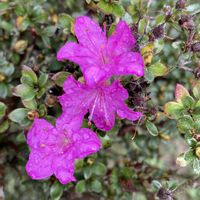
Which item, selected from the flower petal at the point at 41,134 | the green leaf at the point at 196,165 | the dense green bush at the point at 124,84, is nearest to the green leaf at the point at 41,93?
the dense green bush at the point at 124,84

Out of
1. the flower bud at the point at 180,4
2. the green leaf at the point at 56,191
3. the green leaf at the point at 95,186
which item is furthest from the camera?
the green leaf at the point at 95,186

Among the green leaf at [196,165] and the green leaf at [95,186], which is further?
the green leaf at [95,186]

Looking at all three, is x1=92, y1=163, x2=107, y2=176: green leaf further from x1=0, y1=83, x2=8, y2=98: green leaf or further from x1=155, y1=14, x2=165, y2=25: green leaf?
x1=155, y1=14, x2=165, y2=25: green leaf

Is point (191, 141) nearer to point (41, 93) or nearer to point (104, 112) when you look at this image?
point (104, 112)

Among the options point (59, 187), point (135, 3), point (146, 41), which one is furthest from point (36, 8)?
point (59, 187)

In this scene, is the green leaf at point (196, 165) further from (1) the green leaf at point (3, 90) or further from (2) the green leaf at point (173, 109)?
(1) the green leaf at point (3, 90)

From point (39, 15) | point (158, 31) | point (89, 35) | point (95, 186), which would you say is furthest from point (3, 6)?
point (95, 186)

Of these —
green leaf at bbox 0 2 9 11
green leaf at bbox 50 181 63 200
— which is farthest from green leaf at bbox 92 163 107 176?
green leaf at bbox 0 2 9 11
